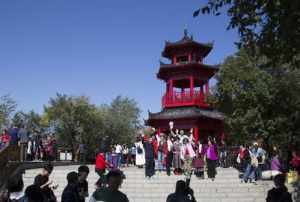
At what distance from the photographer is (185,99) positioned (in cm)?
3634

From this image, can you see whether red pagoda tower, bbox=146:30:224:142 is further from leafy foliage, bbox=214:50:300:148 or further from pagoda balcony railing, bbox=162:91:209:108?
leafy foliage, bbox=214:50:300:148

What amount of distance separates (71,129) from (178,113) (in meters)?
17.9

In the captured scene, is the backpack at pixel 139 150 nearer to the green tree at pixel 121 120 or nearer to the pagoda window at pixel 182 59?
the pagoda window at pixel 182 59

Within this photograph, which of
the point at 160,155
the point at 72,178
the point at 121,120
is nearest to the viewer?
the point at 72,178

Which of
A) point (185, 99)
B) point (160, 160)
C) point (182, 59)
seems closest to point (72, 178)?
point (160, 160)

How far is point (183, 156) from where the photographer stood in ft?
60.6

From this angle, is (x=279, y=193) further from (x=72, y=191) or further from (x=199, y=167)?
(x=199, y=167)

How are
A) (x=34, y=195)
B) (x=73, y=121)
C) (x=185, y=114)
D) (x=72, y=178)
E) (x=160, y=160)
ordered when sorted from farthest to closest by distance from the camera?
(x=73, y=121) → (x=185, y=114) → (x=160, y=160) → (x=72, y=178) → (x=34, y=195)

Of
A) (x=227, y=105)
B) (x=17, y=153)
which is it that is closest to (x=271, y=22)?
(x=17, y=153)

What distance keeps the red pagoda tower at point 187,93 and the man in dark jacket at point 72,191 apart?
28823 mm

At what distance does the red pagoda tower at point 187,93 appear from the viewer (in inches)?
1409

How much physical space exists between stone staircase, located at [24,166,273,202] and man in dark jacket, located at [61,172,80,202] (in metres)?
8.90

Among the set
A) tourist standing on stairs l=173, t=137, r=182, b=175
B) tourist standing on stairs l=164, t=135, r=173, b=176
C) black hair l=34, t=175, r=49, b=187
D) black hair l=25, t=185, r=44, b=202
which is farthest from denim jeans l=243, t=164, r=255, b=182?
black hair l=25, t=185, r=44, b=202

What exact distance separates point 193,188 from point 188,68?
22.5m
